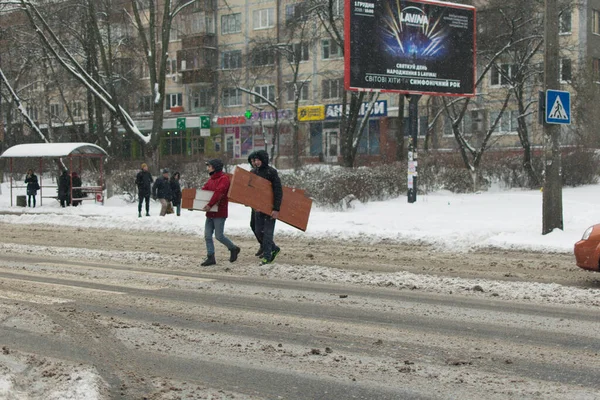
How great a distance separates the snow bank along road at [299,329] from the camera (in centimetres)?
539

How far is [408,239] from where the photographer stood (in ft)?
52.7

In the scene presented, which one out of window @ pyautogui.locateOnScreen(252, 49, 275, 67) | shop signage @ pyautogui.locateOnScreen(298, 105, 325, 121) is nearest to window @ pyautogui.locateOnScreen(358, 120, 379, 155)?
shop signage @ pyautogui.locateOnScreen(298, 105, 325, 121)

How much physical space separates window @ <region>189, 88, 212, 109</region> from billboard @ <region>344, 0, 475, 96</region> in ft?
147

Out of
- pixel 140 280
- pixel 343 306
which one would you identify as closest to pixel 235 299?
pixel 343 306

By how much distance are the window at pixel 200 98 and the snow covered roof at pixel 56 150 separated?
117 feet

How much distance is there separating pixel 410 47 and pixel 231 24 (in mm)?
43913

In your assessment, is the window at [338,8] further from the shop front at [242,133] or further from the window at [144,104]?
the window at [144,104]

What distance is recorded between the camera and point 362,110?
5369 cm

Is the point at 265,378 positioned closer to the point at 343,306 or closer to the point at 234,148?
the point at 343,306

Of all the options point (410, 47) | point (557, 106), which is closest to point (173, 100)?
point (410, 47)

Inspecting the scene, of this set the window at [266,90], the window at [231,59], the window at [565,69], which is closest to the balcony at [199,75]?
the window at [231,59]

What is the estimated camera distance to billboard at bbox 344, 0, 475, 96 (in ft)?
69.3

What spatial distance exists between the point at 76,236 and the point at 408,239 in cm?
766

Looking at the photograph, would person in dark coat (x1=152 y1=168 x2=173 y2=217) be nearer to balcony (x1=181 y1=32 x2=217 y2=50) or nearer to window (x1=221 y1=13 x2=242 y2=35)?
balcony (x1=181 y1=32 x2=217 y2=50)
